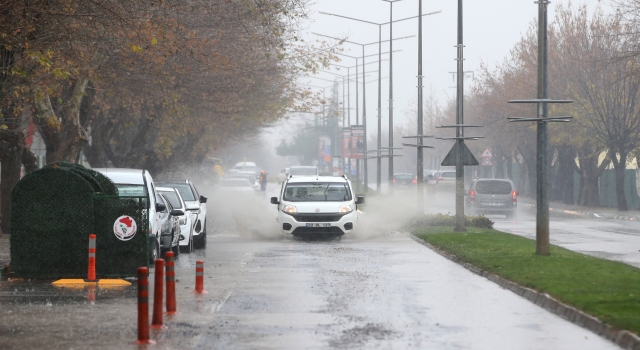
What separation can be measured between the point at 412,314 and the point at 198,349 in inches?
132

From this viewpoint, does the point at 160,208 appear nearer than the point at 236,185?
Yes

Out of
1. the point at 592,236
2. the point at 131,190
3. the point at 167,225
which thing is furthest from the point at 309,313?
the point at 592,236

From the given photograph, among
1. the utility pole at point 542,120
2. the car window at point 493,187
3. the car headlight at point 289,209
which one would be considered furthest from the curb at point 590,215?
the utility pole at point 542,120

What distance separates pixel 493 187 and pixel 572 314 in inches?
1328

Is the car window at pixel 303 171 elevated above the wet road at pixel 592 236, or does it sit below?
above

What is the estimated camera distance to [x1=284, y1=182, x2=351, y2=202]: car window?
28.6 meters

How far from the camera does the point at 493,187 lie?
45344 millimetres

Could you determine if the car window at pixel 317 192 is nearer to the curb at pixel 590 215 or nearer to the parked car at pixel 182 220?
the parked car at pixel 182 220

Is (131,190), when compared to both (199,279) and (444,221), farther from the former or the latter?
(444,221)

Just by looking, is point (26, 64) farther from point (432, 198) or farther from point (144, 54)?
point (432, 198)

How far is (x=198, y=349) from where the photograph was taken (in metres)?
9.55

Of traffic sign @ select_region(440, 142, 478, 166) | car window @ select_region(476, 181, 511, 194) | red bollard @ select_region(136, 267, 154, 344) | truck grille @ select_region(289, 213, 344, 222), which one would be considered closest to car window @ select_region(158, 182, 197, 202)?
truck grille @ select_region(289, 213, 344, 222)

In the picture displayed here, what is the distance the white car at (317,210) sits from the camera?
2752 cm

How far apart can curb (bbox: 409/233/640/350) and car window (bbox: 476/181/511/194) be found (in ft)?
89.9
